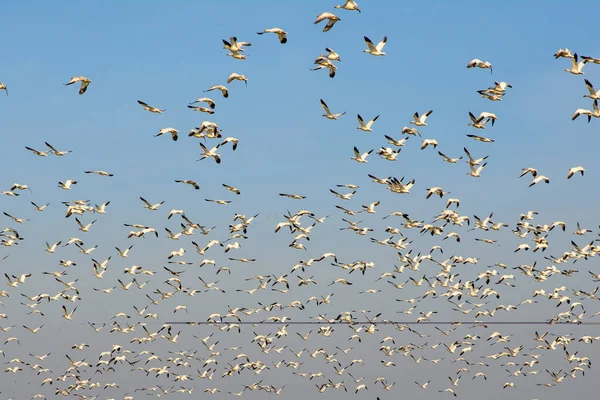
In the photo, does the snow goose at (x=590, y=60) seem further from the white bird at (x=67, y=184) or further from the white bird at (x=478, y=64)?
the white bird at (x=67, y=184)

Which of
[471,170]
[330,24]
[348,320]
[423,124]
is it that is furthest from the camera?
[348,320]

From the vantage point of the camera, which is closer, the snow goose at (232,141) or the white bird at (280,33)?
the white bird at (280,33)

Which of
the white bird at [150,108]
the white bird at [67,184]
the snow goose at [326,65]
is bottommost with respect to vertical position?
the white bird at [67,184]

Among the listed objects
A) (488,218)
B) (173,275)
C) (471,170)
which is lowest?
(173,275)

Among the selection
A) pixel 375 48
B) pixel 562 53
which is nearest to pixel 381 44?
pixel 375 48

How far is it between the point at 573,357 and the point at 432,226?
959 inches

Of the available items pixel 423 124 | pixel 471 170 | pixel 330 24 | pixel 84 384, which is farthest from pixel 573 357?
pixel 330 24

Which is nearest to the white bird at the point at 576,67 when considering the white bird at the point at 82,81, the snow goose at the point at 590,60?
the snow goose at the point at 590,60

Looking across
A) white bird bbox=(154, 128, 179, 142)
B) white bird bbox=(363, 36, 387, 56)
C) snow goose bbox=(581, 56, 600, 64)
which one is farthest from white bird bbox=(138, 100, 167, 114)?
snow goose bbox=(581, 56, 600, 64)

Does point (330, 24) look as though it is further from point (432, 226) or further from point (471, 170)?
point (432, 226)

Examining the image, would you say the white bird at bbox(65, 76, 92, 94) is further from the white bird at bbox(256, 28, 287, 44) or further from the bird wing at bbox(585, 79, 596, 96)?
the bird wing at bbox(585, 79, 596, 96)

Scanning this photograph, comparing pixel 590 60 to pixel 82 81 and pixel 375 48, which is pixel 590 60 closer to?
pixel 375 48

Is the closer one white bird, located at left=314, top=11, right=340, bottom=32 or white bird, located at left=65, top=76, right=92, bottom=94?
white bird, located at left=314, top=11, right=340, bottom=32

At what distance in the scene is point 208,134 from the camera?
60.1 meters
